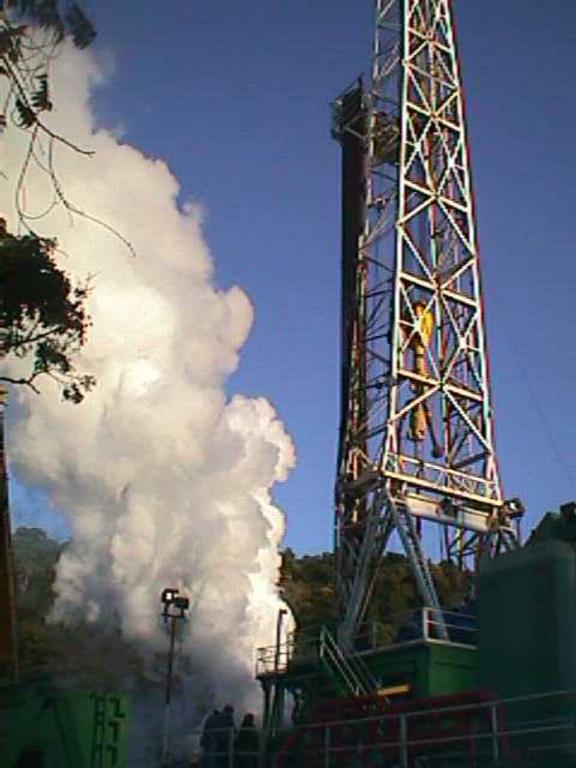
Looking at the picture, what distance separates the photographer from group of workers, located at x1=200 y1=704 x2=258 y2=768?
75.3 ft

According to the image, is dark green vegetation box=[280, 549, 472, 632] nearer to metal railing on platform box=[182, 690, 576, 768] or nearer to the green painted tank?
metal railing on platform box=[182, 690, 576, 768]

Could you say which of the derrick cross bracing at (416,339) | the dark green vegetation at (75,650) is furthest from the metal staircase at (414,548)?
the dark green vegetation at (75,650)

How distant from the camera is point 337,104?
51062mm

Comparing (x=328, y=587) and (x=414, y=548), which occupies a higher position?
(x=328, y=587)

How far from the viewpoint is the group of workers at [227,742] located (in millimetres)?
22938

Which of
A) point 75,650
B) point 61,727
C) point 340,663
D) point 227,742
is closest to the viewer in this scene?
point 61,727

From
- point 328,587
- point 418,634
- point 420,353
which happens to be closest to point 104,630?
point 328,587

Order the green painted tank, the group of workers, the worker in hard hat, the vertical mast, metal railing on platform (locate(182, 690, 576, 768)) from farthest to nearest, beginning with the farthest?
the worker in hard hat → the group of workers → the vertical mast → the green painted tank → metal railing on platform (locate(182, 690, 576, 768))

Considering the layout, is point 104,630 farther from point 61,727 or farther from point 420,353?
point 61,727

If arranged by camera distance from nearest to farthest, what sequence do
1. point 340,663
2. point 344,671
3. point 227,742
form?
point 227,742
point 344,671
point 340,663

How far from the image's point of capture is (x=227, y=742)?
77.2ft

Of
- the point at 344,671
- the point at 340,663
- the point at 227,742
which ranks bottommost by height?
the point at 227,742

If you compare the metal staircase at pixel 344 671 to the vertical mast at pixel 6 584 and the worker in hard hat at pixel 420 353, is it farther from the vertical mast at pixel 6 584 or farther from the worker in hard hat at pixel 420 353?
the worker in hard hat at pixel 420 353

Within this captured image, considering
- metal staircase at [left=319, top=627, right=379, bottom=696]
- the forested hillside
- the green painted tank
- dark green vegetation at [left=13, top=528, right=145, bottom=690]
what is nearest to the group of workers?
the green painted tank
